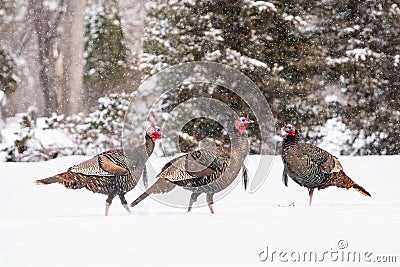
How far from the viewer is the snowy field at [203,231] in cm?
402

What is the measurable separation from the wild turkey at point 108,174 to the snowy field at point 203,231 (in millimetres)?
260

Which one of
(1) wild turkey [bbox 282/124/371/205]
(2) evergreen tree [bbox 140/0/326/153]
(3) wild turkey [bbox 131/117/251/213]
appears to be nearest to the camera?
(3) wild turkey [bbox 131/117/251/213]

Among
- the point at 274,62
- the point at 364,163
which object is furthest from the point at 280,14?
the point at 364,163

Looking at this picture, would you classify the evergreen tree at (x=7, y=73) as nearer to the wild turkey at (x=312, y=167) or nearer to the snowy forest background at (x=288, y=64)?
the snowy forest background at (x=288, y=64)

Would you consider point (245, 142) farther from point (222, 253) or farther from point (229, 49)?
point (229, 49)

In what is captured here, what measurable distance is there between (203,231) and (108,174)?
3.56 feet

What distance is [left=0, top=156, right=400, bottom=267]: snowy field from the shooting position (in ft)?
13.2

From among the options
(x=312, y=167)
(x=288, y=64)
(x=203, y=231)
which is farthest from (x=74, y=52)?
(x=203, y=231)

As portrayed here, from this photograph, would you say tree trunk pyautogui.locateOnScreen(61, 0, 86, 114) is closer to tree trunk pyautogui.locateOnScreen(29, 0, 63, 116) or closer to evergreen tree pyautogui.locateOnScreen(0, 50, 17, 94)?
evergreen tree pyautogui.locateOnScreen(0, 50, 17, 94)

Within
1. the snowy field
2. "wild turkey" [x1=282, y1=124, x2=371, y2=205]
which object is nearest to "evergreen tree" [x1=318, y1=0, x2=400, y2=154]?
the snowy field

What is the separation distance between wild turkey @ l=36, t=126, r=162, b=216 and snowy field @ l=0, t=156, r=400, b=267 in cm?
26

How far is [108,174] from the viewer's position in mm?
5535

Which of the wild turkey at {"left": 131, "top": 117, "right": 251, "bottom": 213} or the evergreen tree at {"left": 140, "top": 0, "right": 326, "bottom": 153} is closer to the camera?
the wild turkey at {"left": 131, "top": 117, "right": 251, "bottom": 213}

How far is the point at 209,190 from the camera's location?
5664 millimetres
